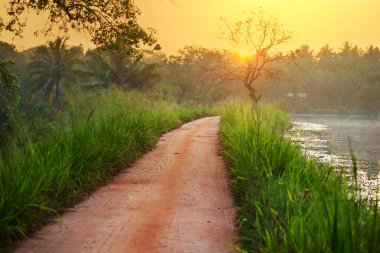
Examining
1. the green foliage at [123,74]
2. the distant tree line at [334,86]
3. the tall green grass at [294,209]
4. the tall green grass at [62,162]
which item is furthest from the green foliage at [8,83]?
the distant tree line at [334,86]

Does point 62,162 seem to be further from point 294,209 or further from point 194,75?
point 194,75

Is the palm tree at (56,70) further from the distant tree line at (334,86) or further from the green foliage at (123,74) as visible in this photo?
the distant tree line at (334,86)

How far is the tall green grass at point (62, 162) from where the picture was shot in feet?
17.7

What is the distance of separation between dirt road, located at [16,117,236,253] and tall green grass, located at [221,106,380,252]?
0.39 m

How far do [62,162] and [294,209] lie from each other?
12.8 feet

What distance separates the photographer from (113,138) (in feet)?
32.6

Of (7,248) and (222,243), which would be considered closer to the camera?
(7,248)

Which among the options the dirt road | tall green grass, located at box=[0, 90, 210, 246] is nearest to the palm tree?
tall green grass, located at box=[0, 90, 210, 246]

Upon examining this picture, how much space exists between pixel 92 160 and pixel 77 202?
1326 millimetres

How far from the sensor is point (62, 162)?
695 centimetres

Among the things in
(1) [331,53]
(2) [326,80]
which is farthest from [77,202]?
(1) [331,53]

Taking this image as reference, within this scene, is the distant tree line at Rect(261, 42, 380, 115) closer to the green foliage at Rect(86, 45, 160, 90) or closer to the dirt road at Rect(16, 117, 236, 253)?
the green foliage at Rect(86, 45, 160, 90)

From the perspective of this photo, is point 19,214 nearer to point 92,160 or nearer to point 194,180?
point 92,160

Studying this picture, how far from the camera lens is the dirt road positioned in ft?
17.0
